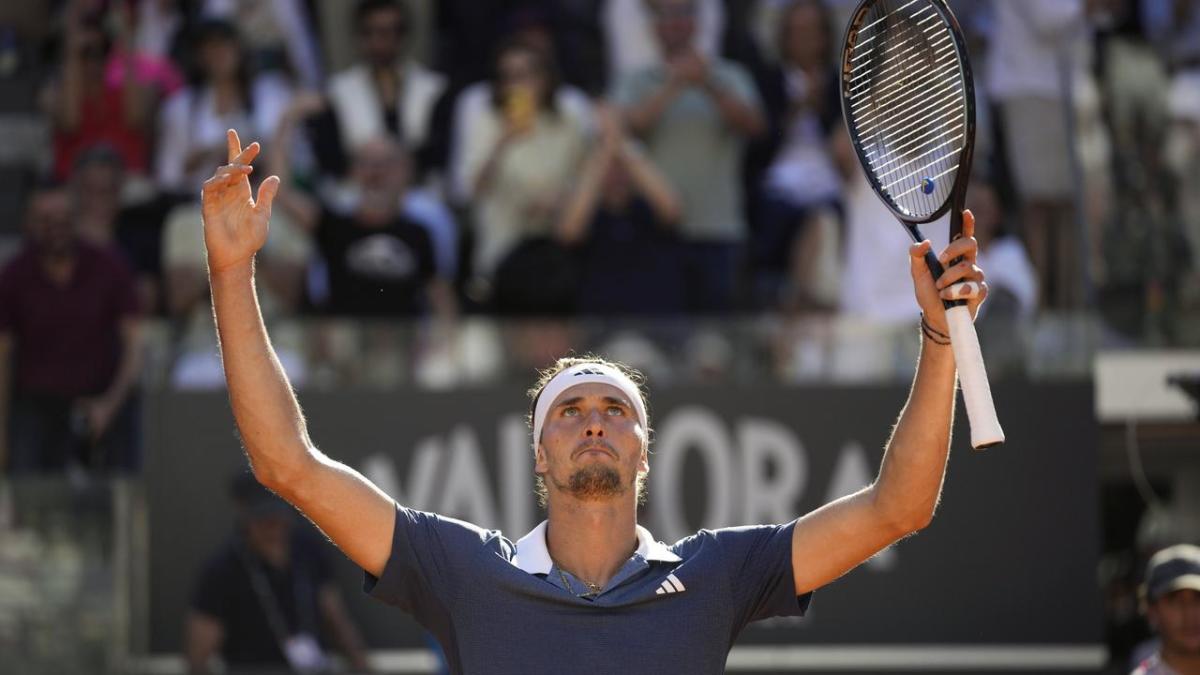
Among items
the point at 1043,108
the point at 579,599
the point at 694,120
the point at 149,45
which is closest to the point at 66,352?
the point at 149,45

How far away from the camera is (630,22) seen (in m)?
11.5

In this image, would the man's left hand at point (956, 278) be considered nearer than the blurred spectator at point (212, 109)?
Yes

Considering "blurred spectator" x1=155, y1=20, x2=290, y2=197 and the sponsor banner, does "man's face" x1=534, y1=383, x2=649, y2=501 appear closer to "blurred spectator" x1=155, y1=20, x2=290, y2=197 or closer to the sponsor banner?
the sponsor banner

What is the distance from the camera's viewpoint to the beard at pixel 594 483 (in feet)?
14.6

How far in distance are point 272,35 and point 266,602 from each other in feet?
12.5

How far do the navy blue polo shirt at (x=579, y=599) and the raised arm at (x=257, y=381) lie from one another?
0.16 metres

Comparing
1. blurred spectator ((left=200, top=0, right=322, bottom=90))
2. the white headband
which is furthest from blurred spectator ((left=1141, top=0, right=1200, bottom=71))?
the white headband

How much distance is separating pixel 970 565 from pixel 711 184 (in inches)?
96.3

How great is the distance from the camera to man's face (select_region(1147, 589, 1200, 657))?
7090 millimetres

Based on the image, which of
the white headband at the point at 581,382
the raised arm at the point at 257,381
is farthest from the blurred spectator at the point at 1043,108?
the raised arm at the point at 257,381

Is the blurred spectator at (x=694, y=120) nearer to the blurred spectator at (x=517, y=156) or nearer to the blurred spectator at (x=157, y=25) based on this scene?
the blurred spectator at (x=517, y=156)

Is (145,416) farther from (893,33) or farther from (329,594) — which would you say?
A: (893,33)

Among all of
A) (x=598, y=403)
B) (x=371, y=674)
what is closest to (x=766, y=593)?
(x=598, y=403)

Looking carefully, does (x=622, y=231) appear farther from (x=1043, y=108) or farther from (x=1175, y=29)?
(x=1175, y=29)
